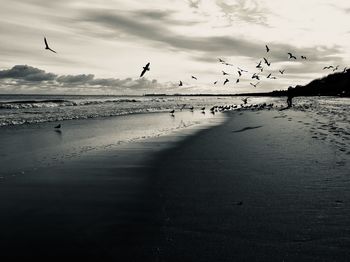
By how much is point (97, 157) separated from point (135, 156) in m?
1.30

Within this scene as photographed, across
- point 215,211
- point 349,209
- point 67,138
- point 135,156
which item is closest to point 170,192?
point 215,211

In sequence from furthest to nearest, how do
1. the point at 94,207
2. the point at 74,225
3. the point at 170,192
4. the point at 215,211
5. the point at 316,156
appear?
the point at 316,156 < the point at 170,192 < the point at 94,207 < the point at 215,211 < the point at 74,225

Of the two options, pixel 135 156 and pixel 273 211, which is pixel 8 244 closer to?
pixel 273 211

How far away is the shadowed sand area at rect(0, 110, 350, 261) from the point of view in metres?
4.94

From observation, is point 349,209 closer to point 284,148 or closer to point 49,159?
point 284,148

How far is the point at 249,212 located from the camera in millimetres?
6312

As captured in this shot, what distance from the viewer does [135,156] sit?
42.0ft

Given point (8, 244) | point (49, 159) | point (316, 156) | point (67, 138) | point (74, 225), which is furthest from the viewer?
point (67, 138)

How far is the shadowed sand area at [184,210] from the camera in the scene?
494 centimetres

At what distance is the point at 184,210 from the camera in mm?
6551

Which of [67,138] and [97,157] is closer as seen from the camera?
[97,157]

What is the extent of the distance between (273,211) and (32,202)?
4596mm

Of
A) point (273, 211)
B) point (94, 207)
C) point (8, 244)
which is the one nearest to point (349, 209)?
point (273, 211)

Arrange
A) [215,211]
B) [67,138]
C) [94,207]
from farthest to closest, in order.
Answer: [67,138] < [94,207] < [215,211]
